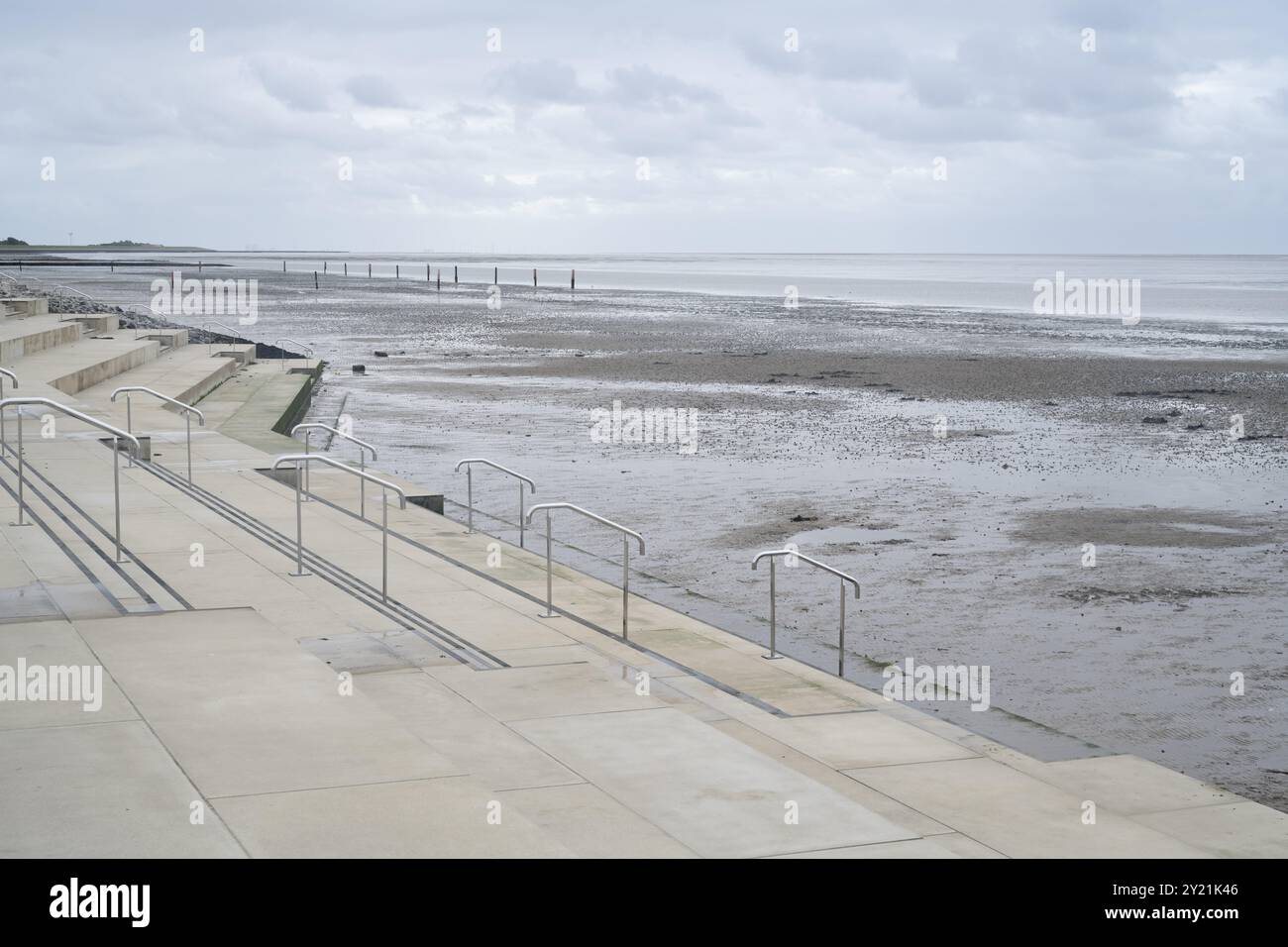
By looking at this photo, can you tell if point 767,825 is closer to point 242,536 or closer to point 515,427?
point 242,536

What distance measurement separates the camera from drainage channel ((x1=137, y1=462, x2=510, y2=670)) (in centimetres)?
973

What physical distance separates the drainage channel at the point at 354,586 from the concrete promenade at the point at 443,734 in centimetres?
5

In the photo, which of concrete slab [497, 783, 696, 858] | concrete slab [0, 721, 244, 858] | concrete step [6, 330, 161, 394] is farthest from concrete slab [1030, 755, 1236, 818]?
concrete step [6, 330, 161, 394]

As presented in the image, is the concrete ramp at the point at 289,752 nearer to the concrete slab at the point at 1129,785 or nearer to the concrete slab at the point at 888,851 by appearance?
the concrete slab at the point at 888,851

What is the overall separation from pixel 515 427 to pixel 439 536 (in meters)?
12.8

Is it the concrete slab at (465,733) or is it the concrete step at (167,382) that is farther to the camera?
the concrete step at (167,382)

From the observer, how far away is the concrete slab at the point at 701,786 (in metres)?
5.94

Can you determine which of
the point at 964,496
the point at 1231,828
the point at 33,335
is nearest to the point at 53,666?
the point at 1231,828

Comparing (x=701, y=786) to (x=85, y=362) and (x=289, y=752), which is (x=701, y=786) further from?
(x=85, y=362)

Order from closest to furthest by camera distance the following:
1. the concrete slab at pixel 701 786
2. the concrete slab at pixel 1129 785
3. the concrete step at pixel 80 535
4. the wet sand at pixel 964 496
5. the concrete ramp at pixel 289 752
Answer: the concrete ramp at pixel 289 752 → the concrete slab at pixel 701 786 → the concrete slab at pixel 1129 785 → the concrete step at pixel 80 535 → the wet sand at pixel 964 496

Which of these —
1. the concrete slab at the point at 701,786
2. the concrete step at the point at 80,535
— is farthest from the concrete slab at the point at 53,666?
the concrete slab at the point at 701,786

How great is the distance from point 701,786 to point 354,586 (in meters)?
5.58

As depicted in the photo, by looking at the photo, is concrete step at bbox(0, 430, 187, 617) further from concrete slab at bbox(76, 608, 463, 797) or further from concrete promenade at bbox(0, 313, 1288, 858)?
concrete slab at bbox(76, 608, 463, 797)
